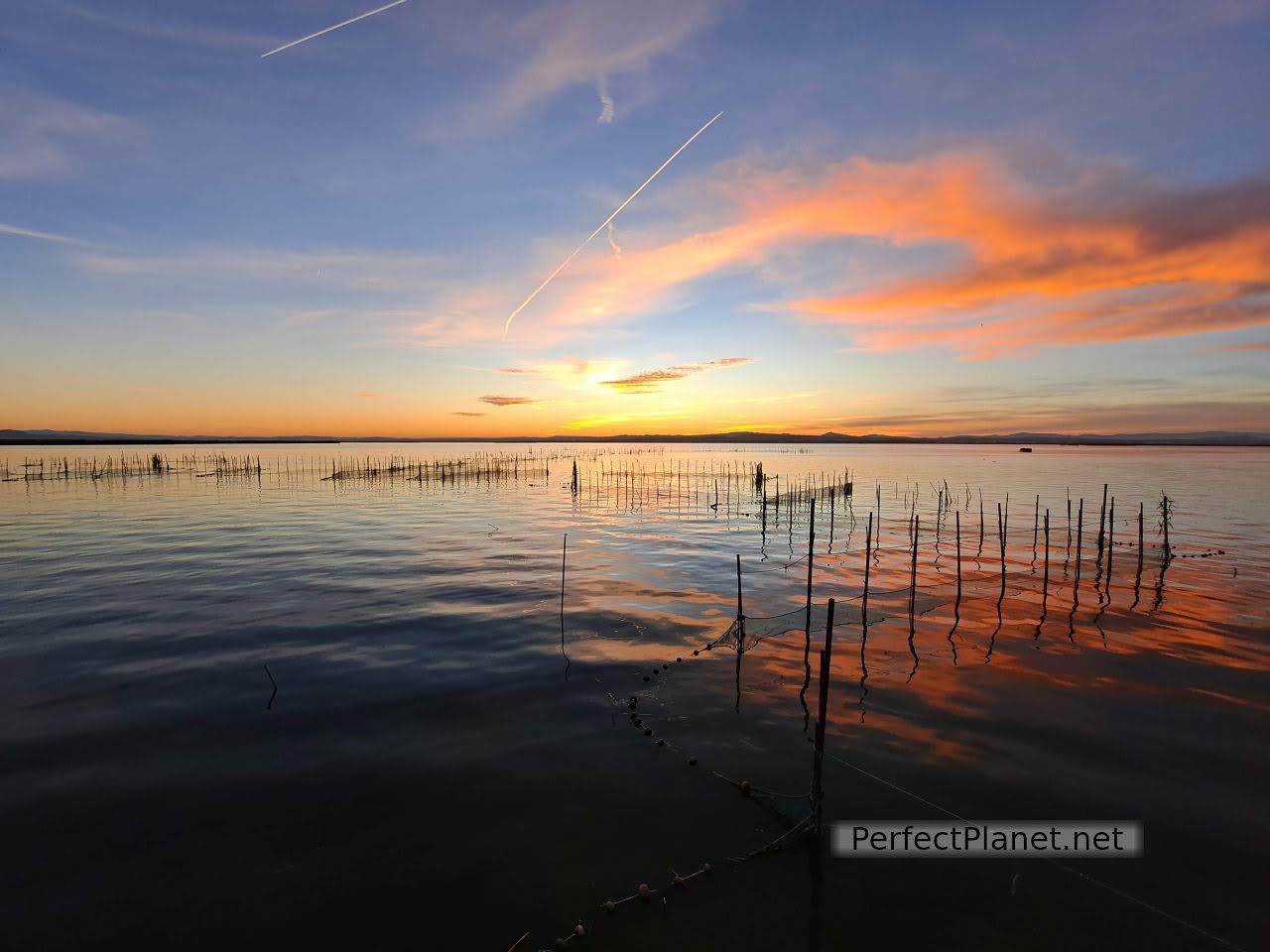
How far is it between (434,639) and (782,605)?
9.94m

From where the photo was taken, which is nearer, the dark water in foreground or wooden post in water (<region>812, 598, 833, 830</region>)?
the dark water in foreground

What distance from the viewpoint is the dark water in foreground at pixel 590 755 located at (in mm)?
6199

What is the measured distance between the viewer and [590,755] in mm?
9180

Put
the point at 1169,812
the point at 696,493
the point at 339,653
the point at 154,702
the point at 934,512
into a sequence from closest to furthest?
the point at 1169,812 → the point at 154,702 → the point at 339,653 → the point at 934,512 → the point at 696,493

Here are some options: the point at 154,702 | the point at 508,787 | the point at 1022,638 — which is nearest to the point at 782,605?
the point at 1022,638

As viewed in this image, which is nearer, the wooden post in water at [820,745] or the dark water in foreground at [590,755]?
the dark water in foreground at [590,755]

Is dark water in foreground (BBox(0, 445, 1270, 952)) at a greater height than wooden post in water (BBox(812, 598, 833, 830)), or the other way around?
wooden post in water (BBox(812, 598, 833, 830))

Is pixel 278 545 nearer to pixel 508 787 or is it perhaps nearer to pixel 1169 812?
pixel 508 787

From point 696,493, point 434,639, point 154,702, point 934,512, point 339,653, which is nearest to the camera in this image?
point 154,702

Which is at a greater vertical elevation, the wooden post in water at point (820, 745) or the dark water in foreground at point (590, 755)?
the wooden post in water at point (820, 745)

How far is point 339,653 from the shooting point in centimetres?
1309

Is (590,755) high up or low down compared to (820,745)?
down

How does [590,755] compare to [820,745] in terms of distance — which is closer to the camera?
[820,745]

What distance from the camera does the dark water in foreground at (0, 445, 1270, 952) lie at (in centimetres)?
620
